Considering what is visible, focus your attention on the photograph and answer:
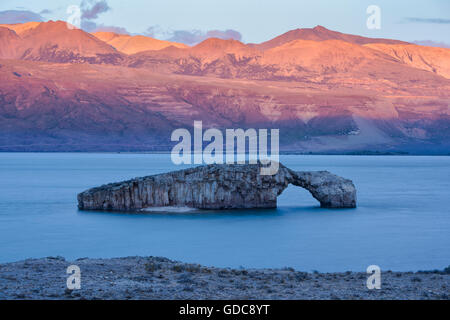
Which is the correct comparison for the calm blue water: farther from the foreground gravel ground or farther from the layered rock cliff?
the foreground gravel ground

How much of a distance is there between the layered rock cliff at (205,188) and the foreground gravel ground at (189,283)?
1710 centimetres

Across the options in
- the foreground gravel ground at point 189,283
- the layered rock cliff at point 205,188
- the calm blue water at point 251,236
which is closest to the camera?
the foreground gravel ground at point 189,283

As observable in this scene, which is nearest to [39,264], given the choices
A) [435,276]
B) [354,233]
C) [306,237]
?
[435,276]

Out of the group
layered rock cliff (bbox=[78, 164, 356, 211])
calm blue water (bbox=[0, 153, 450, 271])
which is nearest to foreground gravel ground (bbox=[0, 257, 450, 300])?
calm blue water (bbox=[0, 153, 450, 271])

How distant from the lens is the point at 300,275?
14.3 metres

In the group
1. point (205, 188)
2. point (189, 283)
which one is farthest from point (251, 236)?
point (189, 283)

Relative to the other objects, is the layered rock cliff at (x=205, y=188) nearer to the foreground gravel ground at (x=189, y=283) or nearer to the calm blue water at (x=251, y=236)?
the calm blue water at (x=251, y=236)

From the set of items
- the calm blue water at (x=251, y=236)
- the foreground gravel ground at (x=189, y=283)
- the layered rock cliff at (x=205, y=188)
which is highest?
the layered rock cliff at (x=205, y=188)

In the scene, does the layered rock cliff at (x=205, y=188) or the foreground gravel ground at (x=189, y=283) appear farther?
the layered rock cliff at (x=205, y=188)

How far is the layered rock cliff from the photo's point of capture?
32.5 m

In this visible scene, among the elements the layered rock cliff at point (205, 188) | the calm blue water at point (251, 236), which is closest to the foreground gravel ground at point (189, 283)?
the calm blue water at point (251, 236)

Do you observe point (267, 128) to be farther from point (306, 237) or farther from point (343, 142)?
point (306, 237)

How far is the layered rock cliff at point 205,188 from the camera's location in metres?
32.5

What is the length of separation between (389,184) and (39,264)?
5529 centimetres
